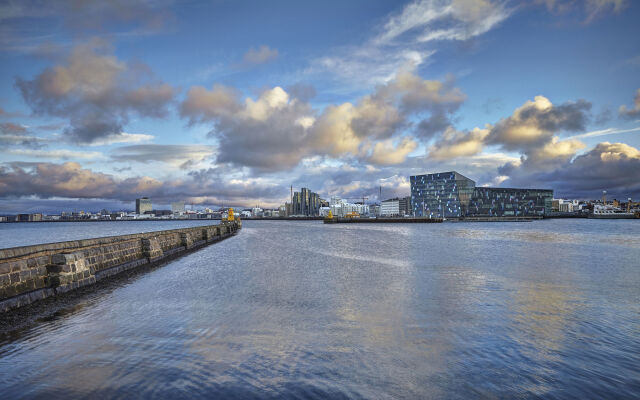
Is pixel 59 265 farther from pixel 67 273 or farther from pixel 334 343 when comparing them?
pixel 334 343

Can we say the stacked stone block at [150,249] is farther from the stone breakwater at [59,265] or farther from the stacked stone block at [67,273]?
the stacked stone block at [67,273]

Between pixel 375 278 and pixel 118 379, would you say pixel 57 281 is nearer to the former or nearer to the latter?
pixel 118 379

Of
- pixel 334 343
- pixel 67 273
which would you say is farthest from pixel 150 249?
pixel 334 343

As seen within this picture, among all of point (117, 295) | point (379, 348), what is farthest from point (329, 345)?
point (117, 295)

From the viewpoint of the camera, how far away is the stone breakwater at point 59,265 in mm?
11508

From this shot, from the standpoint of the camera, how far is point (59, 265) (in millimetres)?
13977

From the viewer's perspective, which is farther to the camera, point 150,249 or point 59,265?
point 150,249

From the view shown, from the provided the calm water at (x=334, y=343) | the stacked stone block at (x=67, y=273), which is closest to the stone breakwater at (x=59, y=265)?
the stacked stone block at (x=67, y=273)

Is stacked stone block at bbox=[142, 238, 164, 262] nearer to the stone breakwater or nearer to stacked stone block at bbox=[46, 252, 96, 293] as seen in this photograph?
the stone breakwater

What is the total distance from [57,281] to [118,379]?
995 cm

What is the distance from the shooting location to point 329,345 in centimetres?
797

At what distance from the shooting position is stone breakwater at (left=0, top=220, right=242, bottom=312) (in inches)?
453

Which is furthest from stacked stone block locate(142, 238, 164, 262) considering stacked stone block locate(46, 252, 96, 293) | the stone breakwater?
stacked stone block locate(46, 252, 96, 293)

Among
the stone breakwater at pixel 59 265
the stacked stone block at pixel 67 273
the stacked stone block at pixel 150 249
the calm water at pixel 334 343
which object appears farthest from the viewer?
the stacked stone block at pixel 150 249
